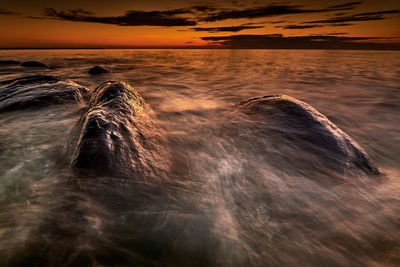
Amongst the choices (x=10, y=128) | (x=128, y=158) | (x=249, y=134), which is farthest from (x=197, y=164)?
(x=10, y=128)

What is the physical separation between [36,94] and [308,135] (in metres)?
6.18

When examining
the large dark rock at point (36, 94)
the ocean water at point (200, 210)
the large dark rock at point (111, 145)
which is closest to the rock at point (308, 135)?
the ocean water at point (200, 210)

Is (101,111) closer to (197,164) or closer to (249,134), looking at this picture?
(197,164)

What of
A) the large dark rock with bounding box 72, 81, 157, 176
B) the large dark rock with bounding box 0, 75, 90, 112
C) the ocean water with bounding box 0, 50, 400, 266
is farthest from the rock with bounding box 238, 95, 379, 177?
the large dark rock with bounding box 0, 75, 90, 112

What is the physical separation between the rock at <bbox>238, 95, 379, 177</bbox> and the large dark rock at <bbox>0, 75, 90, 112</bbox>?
481cm

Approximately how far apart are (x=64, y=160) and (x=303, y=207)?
2915mm

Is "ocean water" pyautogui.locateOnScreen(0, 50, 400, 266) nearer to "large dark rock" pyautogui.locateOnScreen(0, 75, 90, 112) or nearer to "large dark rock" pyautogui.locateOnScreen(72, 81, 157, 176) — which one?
"large dark rock" pyautogui.locateOnScreen(72, 81, 157, 176)

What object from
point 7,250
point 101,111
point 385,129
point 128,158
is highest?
point 101,111

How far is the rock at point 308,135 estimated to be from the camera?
2582 millimetres

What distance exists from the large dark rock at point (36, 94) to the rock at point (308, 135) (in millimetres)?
4812

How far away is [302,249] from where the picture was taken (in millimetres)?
1634

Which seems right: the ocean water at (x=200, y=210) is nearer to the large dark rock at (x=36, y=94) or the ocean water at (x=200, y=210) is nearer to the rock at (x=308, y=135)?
the rock at (x=308, y=135)

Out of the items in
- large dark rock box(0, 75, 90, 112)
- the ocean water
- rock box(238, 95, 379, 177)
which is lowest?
the ocean water

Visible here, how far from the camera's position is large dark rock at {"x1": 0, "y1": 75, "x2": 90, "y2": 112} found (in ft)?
14.9
